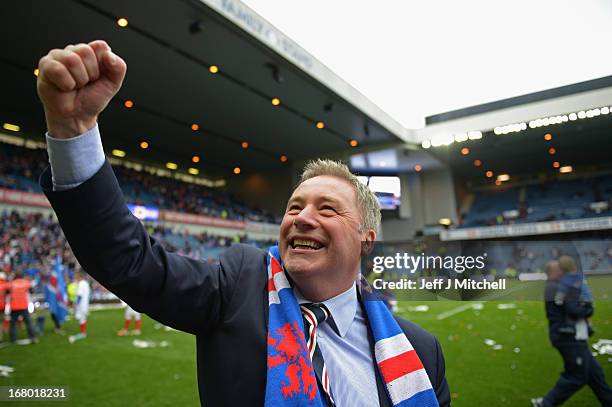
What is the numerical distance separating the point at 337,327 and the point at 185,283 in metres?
0.56

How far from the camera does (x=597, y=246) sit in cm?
205

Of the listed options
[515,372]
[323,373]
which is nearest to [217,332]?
[323,373]

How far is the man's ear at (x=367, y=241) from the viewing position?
1.74m

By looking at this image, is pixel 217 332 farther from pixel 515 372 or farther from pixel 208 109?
pixel 208 109

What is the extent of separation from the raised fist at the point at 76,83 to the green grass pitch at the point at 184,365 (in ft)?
8.93

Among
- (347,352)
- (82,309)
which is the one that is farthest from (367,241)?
(82,309)

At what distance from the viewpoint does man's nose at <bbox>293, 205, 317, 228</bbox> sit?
147 cm

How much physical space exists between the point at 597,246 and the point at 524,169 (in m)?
35.9

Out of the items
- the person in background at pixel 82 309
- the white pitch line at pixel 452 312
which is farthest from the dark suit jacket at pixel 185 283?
the white pitch line at pixel 452 312

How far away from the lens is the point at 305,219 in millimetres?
1468

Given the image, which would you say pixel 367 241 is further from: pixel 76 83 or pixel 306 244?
pixel 76 83

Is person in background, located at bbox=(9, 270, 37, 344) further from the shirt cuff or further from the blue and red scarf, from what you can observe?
the shirt cuff

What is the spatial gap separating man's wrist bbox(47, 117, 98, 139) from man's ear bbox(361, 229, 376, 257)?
1.07 metres

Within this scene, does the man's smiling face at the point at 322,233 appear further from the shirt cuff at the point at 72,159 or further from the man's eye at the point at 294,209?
the shirt cuff at the point at 72,159
